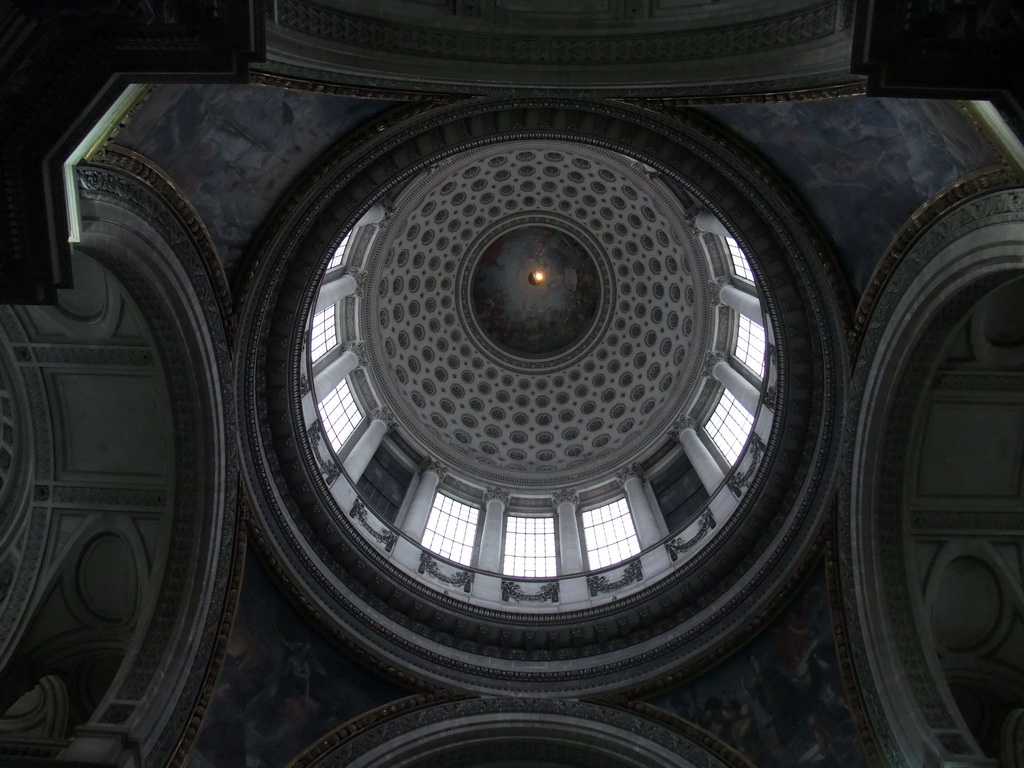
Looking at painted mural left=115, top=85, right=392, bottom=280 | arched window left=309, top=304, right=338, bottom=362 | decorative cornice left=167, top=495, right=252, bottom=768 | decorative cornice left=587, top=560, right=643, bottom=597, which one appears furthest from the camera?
arched window left=309, top=304, right=338, bottom=362

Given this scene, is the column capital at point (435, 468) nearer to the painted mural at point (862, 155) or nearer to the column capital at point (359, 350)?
the column capital at point (359, 350)

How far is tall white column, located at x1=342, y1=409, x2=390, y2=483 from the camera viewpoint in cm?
2520

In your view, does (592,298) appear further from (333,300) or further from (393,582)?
(393,582)

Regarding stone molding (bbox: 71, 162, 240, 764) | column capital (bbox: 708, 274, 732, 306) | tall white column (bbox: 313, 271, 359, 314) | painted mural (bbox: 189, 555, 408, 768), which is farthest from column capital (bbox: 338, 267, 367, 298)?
column capital (bbox: 708, 274, 732, 306)

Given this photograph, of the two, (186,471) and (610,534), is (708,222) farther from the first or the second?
(186,471)

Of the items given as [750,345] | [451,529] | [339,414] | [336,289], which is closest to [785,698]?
[750,345]

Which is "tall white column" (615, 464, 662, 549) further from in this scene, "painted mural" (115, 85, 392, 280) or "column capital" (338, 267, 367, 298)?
"painted mural" (115, 85, 392, 280)

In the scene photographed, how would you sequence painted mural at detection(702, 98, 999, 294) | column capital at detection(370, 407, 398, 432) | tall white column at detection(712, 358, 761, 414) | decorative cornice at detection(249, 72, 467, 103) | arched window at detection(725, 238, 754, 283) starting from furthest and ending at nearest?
column capital at detection(370, 407, 398, 432), arched window at detection(725, 238, 754, 283), tall white column at detection(712, 358, 761, 414), painted mural at detection(702, 98, 999, 294), decorative cornice at detection(249, 72, 467, 103)

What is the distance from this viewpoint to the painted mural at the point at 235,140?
11352mm

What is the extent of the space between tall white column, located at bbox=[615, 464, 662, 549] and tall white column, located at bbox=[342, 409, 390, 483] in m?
9.67

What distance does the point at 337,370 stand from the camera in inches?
1051

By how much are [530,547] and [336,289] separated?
1166 centimetres

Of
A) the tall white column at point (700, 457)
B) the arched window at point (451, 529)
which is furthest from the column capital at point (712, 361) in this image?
the arched window at point (451, 529)

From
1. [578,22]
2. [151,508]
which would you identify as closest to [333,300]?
[151,508]
